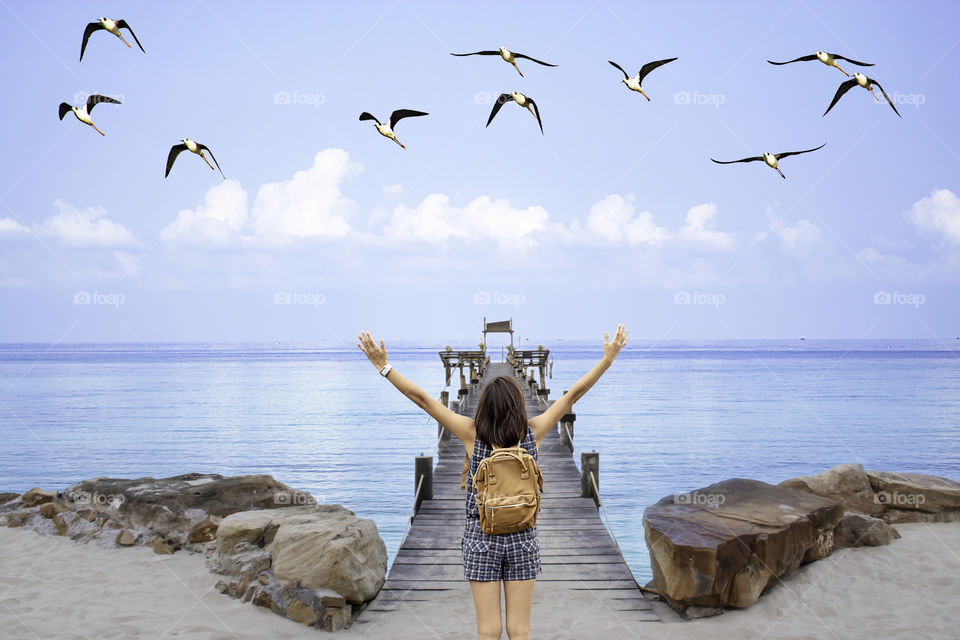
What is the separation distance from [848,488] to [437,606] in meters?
6.85

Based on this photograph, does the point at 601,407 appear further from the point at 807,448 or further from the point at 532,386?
the point at 532,386

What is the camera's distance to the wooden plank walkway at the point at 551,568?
6727 mm

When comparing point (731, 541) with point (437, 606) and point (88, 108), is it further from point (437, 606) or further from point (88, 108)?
point (88, 108)

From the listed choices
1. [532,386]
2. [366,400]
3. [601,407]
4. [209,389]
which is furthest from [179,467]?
[209,389]

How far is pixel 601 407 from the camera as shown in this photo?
168ft

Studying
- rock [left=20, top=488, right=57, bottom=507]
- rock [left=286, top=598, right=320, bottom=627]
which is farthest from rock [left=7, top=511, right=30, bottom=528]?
rock [left=286, top=598, right=320, bottom=627]

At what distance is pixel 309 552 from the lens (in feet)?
21.9

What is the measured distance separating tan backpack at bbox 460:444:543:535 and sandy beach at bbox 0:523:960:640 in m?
3.67

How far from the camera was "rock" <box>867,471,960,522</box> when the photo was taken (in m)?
9.40

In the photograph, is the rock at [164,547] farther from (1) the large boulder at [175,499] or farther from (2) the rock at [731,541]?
(2) the rock at [731,541]

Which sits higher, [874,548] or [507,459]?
[507,459]

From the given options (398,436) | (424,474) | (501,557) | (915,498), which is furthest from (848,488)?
(398,436)

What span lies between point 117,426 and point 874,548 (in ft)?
144

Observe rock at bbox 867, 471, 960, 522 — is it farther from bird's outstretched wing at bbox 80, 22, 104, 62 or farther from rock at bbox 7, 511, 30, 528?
rock at bbox 7, 511, 30, 528
